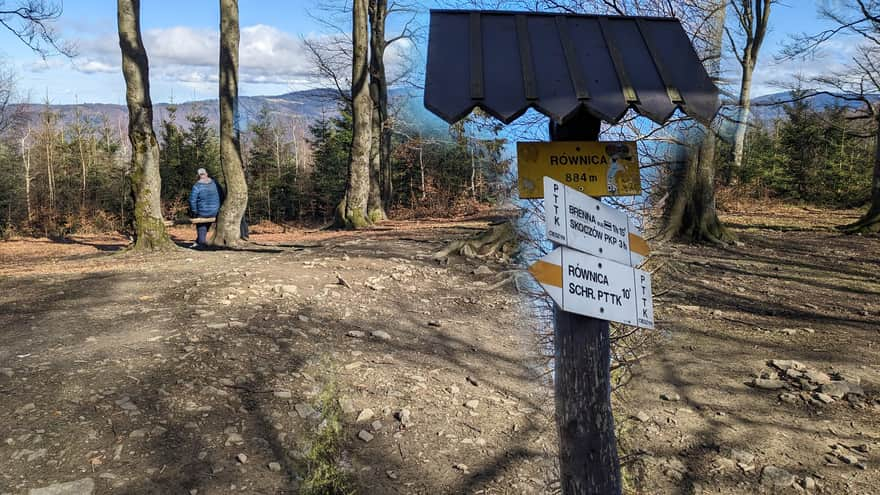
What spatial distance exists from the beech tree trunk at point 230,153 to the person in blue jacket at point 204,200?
0.22 meters

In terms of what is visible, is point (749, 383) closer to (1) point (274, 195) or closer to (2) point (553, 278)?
(2) point (553, 278)

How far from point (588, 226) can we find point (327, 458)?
8.20 ft

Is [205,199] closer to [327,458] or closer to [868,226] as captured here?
[327,458]

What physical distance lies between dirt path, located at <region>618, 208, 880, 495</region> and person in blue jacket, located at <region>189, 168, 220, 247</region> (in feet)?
28.3

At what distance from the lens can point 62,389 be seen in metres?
4.23

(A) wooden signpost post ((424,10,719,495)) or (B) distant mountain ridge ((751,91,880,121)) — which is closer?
(A) wooden signpost post ((424,10,719,495))

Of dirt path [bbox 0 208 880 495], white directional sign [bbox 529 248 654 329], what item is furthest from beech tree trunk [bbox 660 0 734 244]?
white directional sign [bbox 529 248 654 329]

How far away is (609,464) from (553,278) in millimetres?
994

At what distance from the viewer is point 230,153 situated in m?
12.0

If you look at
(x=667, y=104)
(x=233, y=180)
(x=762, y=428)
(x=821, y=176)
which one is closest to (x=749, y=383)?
(x=762, y=428)

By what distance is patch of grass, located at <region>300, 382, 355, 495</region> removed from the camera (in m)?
3.61

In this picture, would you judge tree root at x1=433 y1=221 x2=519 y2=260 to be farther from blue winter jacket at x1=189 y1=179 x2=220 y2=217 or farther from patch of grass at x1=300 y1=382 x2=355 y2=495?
blue winter jacket at x1=189 y1=179 x2=220 y2=217

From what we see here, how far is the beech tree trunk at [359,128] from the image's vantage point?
15789mm

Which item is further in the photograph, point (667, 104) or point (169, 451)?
point (169, 451)
